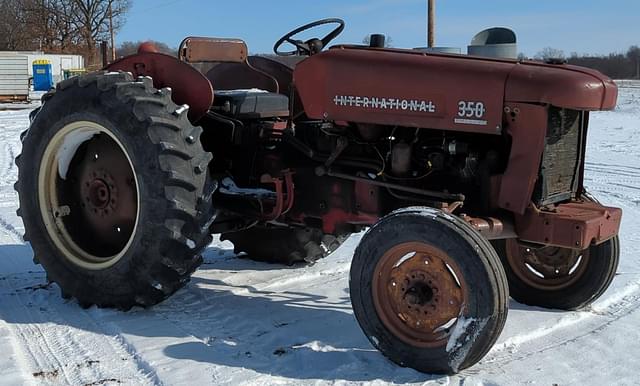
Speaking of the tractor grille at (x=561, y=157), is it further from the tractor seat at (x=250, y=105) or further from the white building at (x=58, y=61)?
the white building at (x=58, y=61)

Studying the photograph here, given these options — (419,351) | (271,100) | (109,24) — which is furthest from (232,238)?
(109,24)

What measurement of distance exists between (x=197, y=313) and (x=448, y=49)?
2.19 m

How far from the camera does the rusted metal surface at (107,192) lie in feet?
14.5

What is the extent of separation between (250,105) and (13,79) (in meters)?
26.7

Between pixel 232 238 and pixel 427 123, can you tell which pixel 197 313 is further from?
pixel 427 123

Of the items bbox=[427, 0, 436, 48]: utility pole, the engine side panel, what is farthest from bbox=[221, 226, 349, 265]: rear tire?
bbox=[427, 0, 436, 48]: utility pole

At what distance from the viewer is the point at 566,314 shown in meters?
4.22

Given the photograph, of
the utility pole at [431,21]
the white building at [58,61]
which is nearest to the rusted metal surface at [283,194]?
the utility pole at [431,21]

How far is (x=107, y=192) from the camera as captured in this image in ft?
14.7

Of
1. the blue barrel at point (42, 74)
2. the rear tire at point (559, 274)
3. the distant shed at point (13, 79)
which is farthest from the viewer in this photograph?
the blue barrel at point (42, 74)

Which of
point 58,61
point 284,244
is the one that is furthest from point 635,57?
point 284,244

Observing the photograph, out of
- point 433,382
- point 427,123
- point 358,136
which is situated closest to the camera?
point 433,382

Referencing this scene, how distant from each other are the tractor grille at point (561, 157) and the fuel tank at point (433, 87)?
0.67 feet

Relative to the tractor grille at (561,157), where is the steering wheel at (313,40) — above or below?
above
